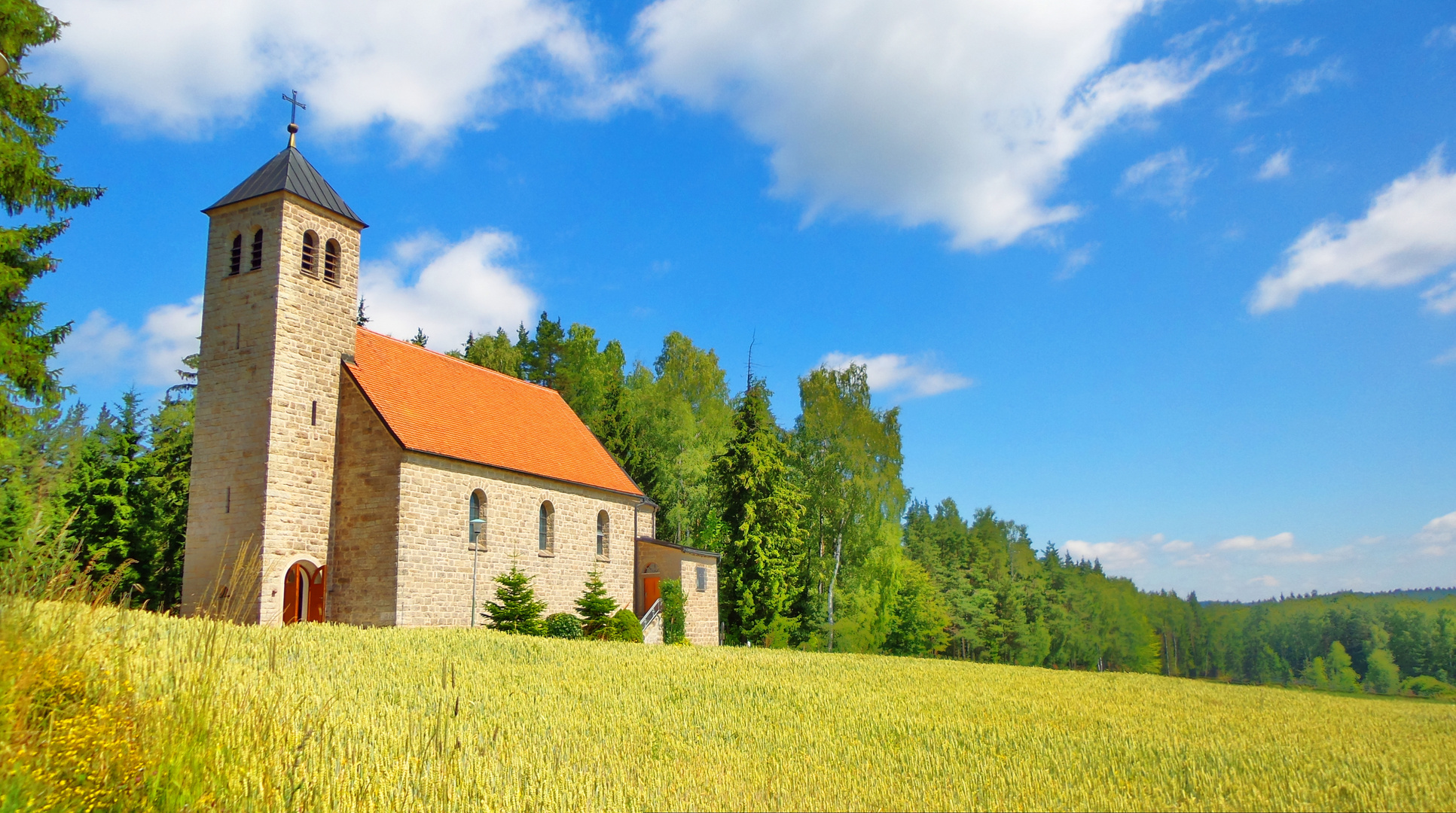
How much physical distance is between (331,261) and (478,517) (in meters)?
8.15

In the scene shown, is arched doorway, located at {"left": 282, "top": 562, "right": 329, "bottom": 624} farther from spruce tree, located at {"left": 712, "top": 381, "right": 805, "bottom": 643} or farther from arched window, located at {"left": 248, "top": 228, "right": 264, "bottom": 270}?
spruce tree, located at {"left": 712, "top": 381, "right": 805, "bottom": 643}

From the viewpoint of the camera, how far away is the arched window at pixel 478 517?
926 inches

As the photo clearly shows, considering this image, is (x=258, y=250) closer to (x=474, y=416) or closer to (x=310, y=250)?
(x=310, y=250)

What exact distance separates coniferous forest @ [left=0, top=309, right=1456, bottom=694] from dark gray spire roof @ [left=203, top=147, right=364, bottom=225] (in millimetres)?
8158

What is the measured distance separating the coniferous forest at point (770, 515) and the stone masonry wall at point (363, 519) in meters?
4.31

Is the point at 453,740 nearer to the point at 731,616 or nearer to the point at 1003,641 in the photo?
the point at 731,616

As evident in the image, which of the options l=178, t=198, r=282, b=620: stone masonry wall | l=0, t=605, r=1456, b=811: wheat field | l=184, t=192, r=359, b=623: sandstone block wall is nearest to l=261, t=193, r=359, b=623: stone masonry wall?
l=184, t=192, r=359, b=623: sandstone block wall

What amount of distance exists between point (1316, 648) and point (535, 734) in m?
82.5

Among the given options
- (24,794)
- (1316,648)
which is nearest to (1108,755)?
(24,794)

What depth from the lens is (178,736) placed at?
19.7ft

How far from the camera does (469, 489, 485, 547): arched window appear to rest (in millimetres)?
23531

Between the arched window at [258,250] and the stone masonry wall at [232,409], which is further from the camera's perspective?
the arched window at [258,250]

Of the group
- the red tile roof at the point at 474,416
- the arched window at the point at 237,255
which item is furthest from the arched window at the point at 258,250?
the red tile roof at the point at 474,416

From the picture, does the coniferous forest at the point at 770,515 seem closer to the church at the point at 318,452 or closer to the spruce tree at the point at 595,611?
the church at the point at 318,452
